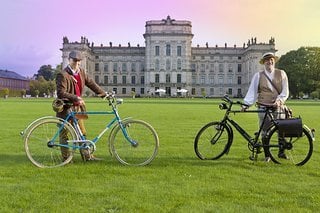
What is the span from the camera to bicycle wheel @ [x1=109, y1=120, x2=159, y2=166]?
7473 millimetres

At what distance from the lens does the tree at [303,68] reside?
76.3m

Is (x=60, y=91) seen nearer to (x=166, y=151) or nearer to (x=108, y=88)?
(x=166, y=151)

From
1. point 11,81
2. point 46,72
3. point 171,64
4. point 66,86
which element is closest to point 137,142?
point 66,86

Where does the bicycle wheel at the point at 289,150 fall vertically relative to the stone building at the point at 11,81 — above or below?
below

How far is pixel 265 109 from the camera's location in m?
8.05

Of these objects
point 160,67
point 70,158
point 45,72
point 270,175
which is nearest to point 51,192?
point 70,158

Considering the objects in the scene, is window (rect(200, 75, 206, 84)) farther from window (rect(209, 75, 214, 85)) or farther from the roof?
the roof

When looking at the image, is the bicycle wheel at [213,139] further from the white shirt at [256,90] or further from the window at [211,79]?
the window at [211,79]

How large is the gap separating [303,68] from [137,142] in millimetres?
78357

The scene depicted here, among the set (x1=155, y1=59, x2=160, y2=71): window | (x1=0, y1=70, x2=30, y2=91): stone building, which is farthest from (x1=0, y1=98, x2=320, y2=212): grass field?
(x1=0, y1=70, x2=30, y2=91): stone building

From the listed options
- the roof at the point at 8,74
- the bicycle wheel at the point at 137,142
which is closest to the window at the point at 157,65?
the roof at the point at 8,74

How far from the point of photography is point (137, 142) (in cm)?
758

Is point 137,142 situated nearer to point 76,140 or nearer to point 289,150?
point 76,140

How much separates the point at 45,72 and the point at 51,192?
496 ft
